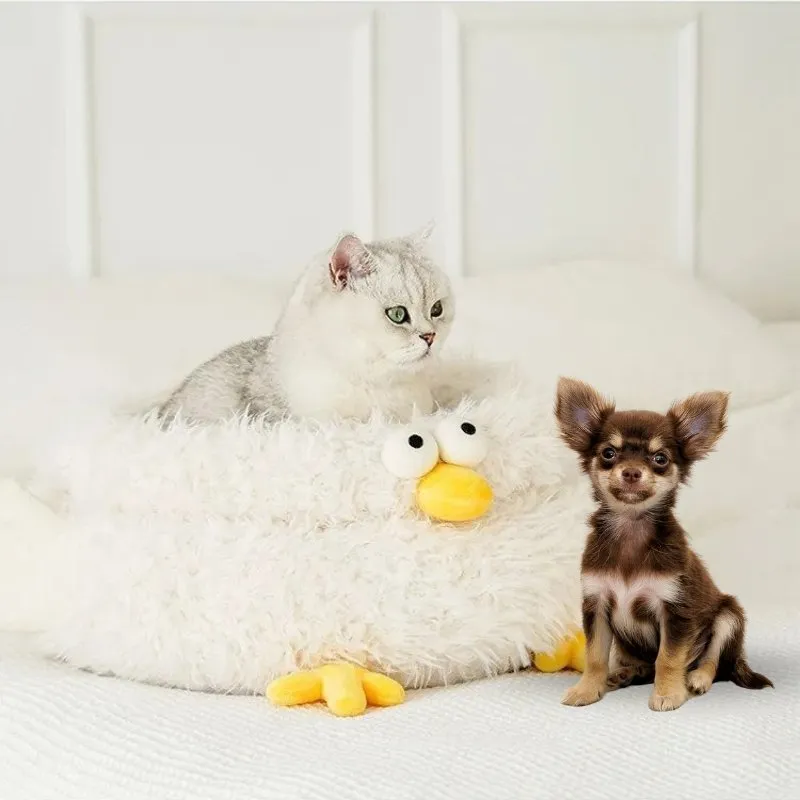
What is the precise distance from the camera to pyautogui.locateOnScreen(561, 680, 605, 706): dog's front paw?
34.6 inches

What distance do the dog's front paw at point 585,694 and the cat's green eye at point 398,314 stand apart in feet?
1.26

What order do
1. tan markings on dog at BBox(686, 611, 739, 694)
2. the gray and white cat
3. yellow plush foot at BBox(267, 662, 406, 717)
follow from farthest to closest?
1. the gray and white cat
2. yellow plush foot at BBox(267, 662, 406, 717)
3. tan markings on dog at BBox(686, 611, 739, 694)

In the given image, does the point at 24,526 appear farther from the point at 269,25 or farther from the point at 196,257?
the point at 269,25

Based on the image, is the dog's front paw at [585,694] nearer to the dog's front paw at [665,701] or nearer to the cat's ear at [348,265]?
the dog's front paw at [665,701]

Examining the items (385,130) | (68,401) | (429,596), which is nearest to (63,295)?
(68,401)

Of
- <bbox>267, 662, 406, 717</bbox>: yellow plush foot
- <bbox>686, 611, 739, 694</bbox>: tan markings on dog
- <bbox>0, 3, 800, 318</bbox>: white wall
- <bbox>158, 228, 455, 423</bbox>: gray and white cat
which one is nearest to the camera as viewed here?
<bbox>686, 611, 739, 694</bbox>: tan markings on dog

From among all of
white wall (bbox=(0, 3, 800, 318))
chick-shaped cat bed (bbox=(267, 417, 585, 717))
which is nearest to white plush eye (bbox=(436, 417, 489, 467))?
chick-shaped cat bed (bbox=(267, 417, 585, 717))

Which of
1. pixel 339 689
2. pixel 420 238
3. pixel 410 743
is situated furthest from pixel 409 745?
pixel 420 238

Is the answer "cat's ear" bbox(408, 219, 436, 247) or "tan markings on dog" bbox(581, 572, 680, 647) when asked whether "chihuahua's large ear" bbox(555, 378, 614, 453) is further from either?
"cat's ear" bbox(408, 219, 436, 247)

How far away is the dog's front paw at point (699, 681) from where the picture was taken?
0.85 meters

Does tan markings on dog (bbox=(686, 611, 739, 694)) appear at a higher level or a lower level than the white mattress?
higher

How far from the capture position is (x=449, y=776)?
2.52 ft

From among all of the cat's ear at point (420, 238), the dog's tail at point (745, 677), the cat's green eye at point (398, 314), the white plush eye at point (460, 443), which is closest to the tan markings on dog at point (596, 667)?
the dog's tail at point (745, 677)

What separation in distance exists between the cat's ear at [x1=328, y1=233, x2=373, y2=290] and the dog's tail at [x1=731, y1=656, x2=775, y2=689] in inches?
19.5
